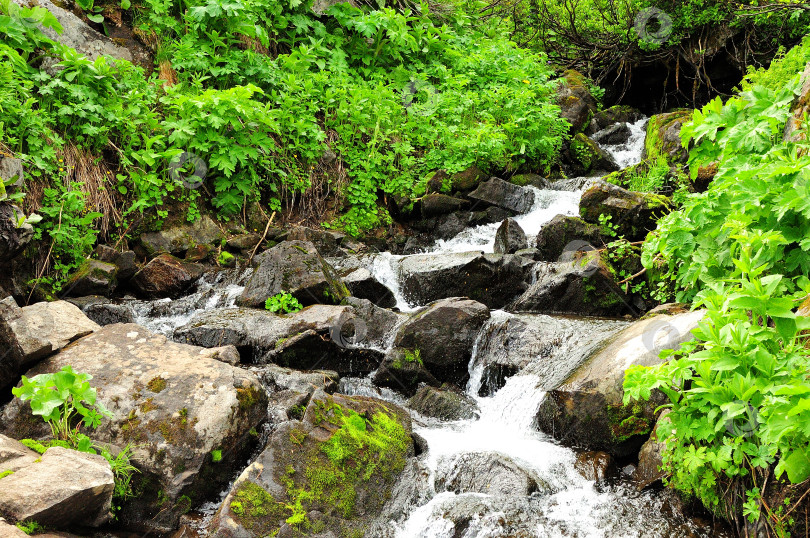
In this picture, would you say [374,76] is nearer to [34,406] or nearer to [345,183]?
[345,183]

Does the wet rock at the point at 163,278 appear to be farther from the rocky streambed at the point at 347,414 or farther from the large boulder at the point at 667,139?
the large boulder at the point at 667,139

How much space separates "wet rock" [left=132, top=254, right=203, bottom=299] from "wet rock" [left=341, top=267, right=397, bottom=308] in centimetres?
233

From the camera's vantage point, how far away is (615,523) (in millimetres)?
3895

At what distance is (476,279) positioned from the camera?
805 cm

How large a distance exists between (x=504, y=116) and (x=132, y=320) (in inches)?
338

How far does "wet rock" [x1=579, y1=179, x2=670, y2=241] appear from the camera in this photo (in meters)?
8.39

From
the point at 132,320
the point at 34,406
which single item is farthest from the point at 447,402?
the point at 132,320

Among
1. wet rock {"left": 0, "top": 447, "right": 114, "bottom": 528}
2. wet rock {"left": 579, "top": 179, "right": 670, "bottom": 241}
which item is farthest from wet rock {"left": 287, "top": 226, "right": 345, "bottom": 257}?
wet rock {"left": 0, "top": 447, "right": 114, "bottom": 528}

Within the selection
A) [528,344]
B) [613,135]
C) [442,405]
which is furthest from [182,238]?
[613,135]

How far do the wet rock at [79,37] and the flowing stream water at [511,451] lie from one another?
4661mm

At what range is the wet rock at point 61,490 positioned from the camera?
304 centimetres

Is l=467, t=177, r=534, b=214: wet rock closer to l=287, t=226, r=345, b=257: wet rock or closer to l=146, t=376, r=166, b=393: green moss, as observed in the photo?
l=287, t=226, r=345, b=257: wet rock

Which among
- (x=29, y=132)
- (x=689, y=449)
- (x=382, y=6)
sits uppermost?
(x=382, y=6)

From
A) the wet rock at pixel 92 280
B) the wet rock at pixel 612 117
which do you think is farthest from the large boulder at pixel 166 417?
the wet rock at pixel 612 117
